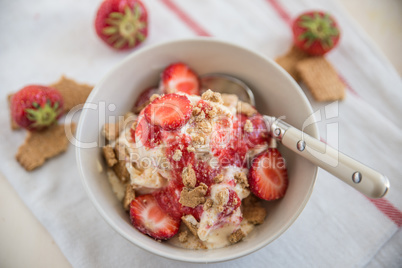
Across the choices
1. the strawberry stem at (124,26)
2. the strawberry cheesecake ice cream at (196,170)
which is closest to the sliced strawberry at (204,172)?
the strawberry cheesecake ice cream at (196,170)

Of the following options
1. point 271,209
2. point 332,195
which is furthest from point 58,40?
point 332,195

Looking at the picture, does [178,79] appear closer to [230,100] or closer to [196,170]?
[230,100]

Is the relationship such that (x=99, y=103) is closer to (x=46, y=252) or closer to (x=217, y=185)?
(x=217, y=185)

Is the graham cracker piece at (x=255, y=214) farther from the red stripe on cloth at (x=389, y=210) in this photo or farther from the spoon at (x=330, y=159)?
the red stripe on cloth at (x=389, y=210)

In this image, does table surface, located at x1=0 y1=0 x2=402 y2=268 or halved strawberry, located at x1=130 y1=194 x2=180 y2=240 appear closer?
halved strawberry, located at x1=130 y1=194 x2=180 y2=240

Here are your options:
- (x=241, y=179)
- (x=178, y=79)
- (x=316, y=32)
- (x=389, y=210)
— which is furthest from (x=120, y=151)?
(x=389, y=210)

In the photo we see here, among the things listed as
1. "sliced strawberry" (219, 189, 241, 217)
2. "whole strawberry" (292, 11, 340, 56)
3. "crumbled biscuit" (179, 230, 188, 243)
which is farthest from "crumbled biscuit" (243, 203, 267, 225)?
"whole strawberry" (292, 11, 340, 56)

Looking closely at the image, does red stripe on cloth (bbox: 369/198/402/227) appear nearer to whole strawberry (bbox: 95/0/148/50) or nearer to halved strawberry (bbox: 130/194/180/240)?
halved strawberry (bbox: 130/194/180/240)
